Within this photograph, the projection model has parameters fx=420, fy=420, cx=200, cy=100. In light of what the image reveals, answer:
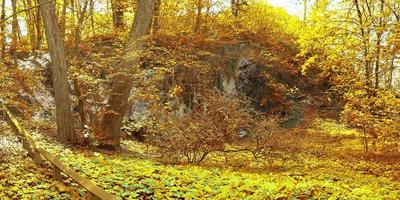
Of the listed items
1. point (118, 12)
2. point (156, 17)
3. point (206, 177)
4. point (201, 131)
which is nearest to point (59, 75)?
point (201, 131)

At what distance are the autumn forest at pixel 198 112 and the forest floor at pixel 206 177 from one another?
4cm

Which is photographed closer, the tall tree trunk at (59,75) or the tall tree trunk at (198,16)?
the tall tree trunk at (59,75)

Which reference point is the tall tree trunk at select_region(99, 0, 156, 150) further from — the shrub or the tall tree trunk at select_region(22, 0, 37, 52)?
the tall tree trunk at select_region(22, 0, 37, 52)

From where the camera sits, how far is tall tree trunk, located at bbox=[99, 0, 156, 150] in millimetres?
12719

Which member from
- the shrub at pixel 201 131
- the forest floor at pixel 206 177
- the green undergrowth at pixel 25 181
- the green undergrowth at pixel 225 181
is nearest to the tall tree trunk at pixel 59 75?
the forest floor at pixel 206 177

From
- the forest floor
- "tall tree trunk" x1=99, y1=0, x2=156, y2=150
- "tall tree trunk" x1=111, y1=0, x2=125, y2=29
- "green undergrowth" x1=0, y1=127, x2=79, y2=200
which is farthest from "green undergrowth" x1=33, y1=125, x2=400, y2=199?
"tall tree trunk" x1=111, y1=0, x2=125, y2=29

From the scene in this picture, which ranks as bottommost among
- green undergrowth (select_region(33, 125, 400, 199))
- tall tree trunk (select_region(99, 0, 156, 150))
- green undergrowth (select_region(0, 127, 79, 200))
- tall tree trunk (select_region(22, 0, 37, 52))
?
green undergrowth (select_region(33, 125, 400, 199))

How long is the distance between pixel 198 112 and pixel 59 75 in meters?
4.80

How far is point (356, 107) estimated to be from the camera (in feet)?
54.6

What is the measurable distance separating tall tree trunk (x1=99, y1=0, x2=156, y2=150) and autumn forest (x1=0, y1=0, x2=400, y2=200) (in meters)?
0.04

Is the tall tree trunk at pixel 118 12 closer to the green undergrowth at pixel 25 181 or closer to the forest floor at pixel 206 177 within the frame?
the forest floor at pixel 206 177

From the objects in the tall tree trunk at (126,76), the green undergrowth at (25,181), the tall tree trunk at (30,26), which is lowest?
the green undergrowth at (25,181)

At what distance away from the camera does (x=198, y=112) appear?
14.6 metres

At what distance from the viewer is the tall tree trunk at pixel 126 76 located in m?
12.7
